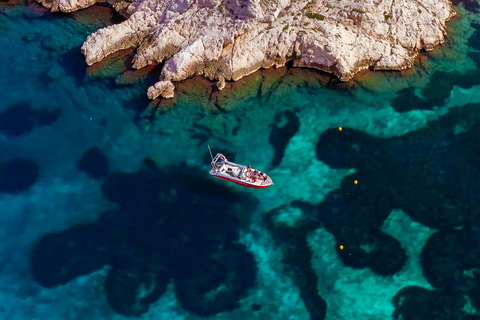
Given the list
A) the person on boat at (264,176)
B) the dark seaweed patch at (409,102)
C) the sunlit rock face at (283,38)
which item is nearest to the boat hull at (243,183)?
the person on boat at (264,176)

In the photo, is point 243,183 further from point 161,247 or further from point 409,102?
point 409,102

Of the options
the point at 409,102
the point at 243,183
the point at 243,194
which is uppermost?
the point at 409,102

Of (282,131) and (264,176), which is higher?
(282,131)

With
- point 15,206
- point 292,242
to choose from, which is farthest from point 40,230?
point 292,242

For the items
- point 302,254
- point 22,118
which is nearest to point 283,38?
point 302,254

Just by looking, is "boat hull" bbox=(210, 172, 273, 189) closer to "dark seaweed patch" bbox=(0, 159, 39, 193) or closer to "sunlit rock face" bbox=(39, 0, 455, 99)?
"sunlit rock face" bbox=(39, 0, 455, 99)

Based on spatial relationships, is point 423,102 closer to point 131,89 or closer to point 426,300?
point 426,300

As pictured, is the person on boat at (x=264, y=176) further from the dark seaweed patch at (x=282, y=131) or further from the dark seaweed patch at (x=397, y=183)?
the dark seaweed patch at (x=397, y=183)
